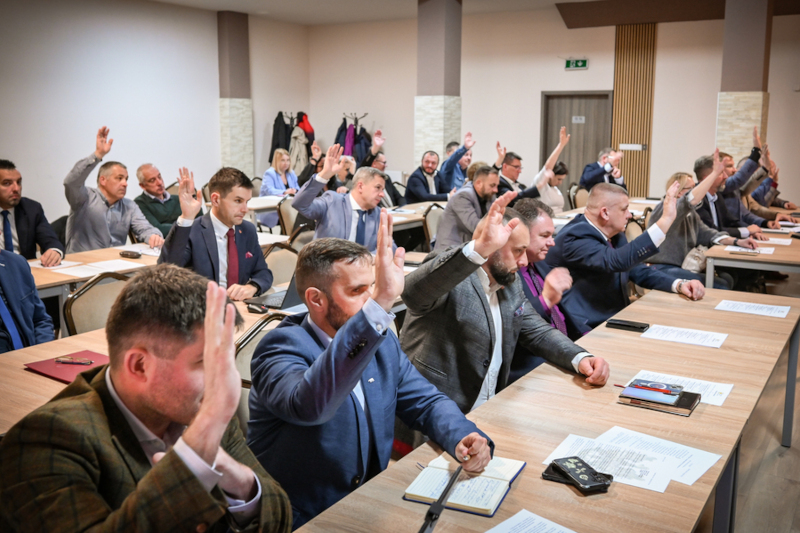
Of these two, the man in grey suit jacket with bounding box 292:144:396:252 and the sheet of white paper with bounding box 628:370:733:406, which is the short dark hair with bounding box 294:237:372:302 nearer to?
the sheet of white paper with bounding box 628:370:733:406

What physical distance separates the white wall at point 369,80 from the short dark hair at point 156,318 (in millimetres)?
12627

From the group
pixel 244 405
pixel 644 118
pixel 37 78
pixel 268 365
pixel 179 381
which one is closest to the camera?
pixel 179 381

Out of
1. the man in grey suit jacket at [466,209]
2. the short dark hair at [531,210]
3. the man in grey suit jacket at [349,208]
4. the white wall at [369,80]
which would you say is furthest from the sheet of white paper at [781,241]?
the white wall at [369,80]

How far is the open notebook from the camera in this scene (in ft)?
5.48

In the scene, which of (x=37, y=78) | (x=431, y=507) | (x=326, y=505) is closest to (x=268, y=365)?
(x=326, y=505)

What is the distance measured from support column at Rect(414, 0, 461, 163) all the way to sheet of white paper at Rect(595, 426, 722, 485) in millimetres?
9482

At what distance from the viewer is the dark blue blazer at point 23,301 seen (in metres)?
3.18

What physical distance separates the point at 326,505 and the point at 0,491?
3.05 feet

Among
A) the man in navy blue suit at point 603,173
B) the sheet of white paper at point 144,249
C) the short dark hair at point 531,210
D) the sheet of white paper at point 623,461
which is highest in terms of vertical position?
the man in navy blue suit at point 603,173

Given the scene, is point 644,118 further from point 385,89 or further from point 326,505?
point 326,505

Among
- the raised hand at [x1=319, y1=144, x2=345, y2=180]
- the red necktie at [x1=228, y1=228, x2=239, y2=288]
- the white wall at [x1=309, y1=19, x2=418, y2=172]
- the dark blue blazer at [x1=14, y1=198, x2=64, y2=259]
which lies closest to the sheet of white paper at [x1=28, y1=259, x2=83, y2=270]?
the dark blue blazer at [x1=14, y1=198, x2=64, y2=259]

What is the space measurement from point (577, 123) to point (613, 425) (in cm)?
1100

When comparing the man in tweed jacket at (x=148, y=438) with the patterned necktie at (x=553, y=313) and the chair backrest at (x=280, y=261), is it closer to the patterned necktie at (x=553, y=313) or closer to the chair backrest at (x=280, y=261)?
the patterned necktie at (x=553, y=313)

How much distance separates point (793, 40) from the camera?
10648mm
